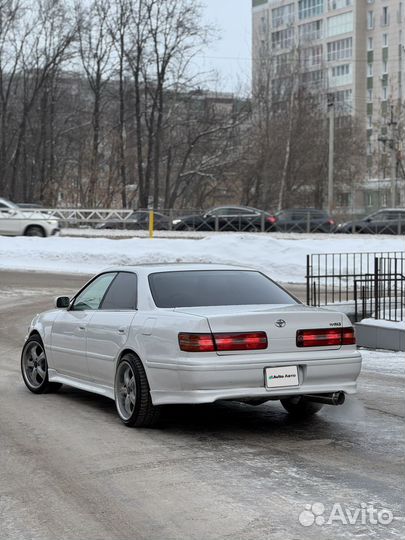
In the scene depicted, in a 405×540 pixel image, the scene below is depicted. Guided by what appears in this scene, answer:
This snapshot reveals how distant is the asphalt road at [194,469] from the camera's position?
18.6ft

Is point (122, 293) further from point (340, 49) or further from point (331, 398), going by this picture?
point (340, 49)

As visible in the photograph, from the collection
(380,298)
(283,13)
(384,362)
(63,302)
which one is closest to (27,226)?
(380,298)

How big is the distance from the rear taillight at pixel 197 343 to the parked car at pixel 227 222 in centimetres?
4012

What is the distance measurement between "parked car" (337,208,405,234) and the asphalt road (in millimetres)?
37897

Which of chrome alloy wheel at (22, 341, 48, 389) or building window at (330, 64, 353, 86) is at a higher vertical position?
building window at (330, 64, 353, 86)

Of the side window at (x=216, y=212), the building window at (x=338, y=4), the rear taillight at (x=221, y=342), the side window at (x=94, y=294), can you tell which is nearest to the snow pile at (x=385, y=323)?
the side window at (x=94, y=294)

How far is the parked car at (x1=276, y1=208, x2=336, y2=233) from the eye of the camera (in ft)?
162

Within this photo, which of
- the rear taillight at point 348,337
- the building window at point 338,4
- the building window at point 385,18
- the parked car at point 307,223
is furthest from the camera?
the building window at point 338,4

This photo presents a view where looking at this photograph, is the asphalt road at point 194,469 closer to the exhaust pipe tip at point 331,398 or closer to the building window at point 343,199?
the exhaust pipe tip at point 331,398

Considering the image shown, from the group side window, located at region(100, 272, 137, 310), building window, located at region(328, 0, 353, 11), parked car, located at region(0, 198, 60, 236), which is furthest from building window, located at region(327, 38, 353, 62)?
side window, located at region(100, 272, 137, 310)

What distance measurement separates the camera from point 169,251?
3316 centimetres

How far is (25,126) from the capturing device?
222ft

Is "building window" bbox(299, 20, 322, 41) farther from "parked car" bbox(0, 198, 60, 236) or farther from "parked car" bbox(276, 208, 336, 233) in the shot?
"parked car" bbox(0, 198, 60, 236)

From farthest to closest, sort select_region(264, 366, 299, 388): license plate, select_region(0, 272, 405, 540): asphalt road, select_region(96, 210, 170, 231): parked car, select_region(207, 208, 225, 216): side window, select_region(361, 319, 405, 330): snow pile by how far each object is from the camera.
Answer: select_region(207, 208, 225, 216): side window
select_region(96, 210, 170, 231): parked car
select_region(361, 319, 405, 330): snow pile
select_region(264, 366, 299, 388): license plate
select_region(0, 272, 405, 540): asphalt road
